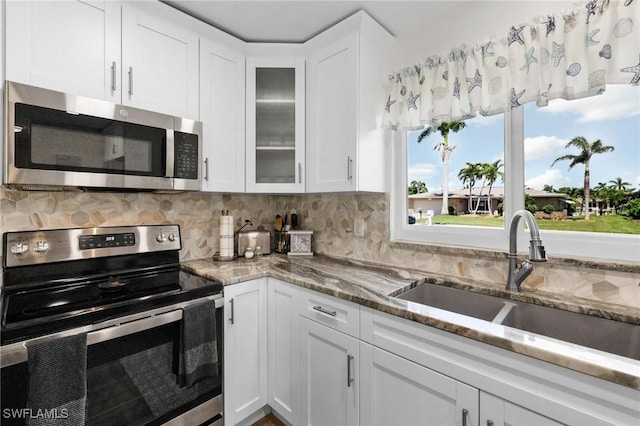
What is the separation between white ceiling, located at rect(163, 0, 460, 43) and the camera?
1.62m

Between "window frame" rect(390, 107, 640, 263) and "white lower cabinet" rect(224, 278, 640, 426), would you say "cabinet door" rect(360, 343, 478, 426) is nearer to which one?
"white lower cabinet" rect(224, 278, 640, 426)

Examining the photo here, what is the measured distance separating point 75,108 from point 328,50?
1333 millimetres

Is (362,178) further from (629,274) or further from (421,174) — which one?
(629,274)

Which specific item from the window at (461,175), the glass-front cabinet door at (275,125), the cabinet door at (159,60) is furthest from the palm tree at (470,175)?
the cabinet door at (159,60)

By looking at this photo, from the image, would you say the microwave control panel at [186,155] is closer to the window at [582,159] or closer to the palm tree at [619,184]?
the window at [582,159]

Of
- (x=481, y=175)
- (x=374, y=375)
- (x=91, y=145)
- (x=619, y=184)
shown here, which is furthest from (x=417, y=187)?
(x=91, y=145)

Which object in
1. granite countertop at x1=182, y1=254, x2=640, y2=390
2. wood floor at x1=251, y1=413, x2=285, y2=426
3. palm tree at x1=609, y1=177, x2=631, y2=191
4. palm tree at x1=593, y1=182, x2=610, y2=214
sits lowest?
wood floor at x1=251, y1=413, x2=285, y2=426

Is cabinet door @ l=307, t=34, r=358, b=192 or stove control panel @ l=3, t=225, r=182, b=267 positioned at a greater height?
cabinet door @ l=307, t=34, r=358, b=192

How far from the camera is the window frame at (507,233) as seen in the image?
1.24 meters

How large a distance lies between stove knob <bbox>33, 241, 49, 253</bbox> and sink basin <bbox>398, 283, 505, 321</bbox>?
1691 millimetres

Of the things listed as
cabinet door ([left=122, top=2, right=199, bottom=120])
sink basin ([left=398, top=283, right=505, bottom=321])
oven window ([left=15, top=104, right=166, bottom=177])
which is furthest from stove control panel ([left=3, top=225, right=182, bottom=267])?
sink basin ([left=398, top=283, right=505, bottom=321])

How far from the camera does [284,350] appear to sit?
1.65 meters

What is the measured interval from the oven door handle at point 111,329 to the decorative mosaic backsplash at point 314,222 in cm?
76

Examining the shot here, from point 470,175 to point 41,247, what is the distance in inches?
86.5
